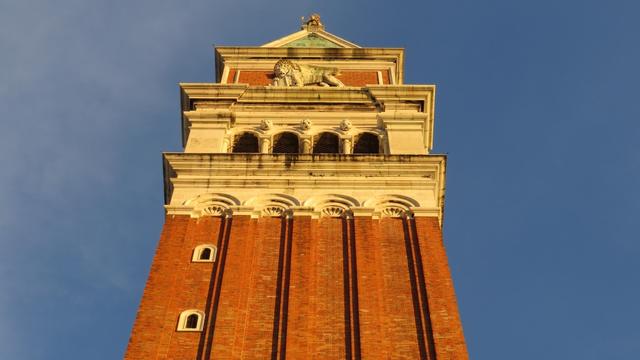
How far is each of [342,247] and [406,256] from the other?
1798mm

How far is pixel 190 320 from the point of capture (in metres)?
28.6

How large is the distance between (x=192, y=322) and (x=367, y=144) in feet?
44.5

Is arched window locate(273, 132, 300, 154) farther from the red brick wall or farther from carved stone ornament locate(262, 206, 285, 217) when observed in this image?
the red brick wall

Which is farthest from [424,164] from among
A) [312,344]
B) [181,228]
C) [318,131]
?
[312,344]

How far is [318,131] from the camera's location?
4050 cm

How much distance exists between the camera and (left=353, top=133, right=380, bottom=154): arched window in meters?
40.0

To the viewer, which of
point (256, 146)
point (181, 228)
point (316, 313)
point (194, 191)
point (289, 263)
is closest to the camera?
point (316, 313)

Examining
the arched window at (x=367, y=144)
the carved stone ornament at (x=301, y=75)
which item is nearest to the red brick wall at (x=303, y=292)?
the arched window at (x=367, y=144)

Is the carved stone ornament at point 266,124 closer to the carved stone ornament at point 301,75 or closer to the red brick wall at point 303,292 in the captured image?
the carved stone ornament at point 301,75

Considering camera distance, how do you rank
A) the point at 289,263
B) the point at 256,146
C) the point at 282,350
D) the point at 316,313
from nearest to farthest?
1. the point at 282,350
2. the point at 316,313
3. the point at 289,263
4. the point at 256,146

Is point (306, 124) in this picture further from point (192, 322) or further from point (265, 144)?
point (192, 322)

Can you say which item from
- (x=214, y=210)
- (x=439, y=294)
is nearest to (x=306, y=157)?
(x=214, y=210)

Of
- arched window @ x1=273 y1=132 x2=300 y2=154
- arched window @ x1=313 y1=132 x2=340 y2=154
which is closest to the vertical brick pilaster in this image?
arched window @ x1=313 y1=132 x2=340 y2=154

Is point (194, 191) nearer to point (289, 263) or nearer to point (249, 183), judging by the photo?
point (249, 183)
